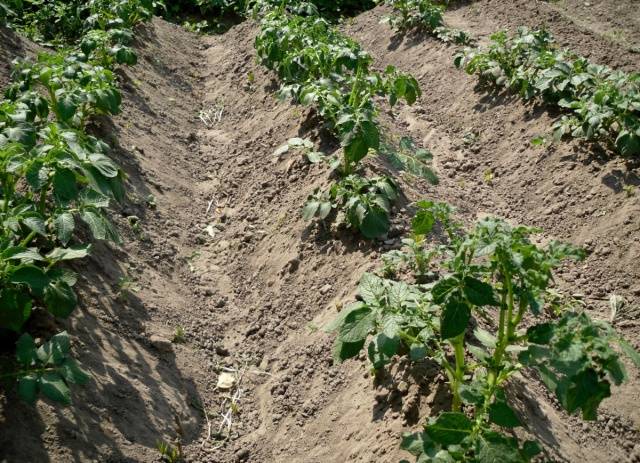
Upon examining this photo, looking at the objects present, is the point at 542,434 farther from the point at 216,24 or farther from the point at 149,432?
the point at 216,24

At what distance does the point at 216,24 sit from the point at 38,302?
972 centimetres

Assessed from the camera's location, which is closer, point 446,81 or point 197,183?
point 197,183

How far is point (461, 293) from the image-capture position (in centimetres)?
254

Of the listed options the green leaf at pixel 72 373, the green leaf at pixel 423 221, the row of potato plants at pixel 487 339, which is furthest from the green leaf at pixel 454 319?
the green leaf at pixel 72 373

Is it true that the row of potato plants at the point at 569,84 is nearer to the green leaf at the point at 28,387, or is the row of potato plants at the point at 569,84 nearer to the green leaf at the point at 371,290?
the green leaf at the point at 371,290

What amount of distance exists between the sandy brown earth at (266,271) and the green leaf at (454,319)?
595 mm

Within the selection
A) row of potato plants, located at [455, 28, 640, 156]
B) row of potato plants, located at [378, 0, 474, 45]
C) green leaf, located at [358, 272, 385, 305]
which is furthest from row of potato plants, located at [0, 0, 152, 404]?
row of potato plants, located at [378, 0, 474, 45]

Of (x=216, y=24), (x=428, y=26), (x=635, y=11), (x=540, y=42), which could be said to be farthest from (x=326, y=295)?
(x=216, y=24)

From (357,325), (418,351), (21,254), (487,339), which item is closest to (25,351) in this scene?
(21,254)

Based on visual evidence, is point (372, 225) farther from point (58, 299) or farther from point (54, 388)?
point (54, 388)

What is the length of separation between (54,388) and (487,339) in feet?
6.03

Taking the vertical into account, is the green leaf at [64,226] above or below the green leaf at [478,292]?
below

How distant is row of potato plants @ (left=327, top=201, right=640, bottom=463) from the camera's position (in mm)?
2234

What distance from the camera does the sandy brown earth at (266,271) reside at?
125 inches
